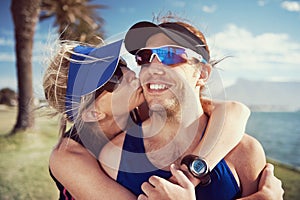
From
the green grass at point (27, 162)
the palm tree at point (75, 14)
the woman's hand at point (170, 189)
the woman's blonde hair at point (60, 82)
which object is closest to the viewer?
the woman's hand at point (170, 189)

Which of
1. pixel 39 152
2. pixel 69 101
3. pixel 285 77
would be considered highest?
pixel 69 101

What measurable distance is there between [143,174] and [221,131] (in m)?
0.39

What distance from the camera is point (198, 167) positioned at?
1484 millimetres

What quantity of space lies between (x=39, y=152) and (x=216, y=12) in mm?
3161

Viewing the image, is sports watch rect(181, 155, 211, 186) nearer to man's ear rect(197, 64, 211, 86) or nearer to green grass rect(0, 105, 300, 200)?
man's ear rect(197, 64, 211, 86)

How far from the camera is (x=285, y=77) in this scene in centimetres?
531

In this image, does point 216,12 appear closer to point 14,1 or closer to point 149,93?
point 149,93

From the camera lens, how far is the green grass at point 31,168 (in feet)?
13.5

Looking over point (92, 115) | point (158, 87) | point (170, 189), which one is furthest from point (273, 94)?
point (170, 189)

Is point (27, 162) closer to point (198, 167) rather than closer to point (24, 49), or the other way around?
point (24, 49)

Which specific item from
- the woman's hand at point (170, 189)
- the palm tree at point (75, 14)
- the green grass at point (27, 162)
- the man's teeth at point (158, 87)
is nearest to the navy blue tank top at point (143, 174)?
the woman's hand at point (170, 189)

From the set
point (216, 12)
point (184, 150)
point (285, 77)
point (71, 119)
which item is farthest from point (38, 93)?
point (285, 77)

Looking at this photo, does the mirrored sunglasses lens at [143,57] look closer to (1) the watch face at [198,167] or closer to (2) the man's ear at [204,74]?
(2) the man's ear at [204,74]

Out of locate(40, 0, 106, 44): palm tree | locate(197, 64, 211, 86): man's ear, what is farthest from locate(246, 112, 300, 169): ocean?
locate(197, 64, 211, 86): man's ear
